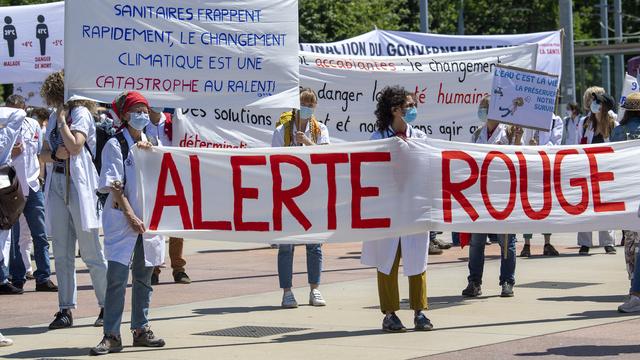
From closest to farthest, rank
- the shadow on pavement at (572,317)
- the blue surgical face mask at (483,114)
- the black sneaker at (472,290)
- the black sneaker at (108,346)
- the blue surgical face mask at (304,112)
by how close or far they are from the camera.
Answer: the black sneaker at (108,346)
the shadow on pavement at (572,317)
the blue surgical face mask at (304,112)
the black sneaker at (472,290)
the blue surgical face mask at (483,114)

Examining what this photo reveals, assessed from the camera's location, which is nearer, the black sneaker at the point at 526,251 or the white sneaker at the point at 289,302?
the white sneaker at the point at 289,302

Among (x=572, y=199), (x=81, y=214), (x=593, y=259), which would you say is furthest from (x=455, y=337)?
(x=593, y=259)

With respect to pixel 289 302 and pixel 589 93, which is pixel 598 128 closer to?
pixel 589 93

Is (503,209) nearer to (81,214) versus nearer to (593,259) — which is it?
(81,214)

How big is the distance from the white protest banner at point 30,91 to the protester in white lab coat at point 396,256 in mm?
10907

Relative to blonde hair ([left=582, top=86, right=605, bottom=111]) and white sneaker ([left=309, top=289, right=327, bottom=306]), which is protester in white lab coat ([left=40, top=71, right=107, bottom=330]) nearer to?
white sneaker ([left=309, top=289, right=327, bottom=306])

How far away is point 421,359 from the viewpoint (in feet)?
28.8

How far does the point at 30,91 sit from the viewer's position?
2075 centimetres

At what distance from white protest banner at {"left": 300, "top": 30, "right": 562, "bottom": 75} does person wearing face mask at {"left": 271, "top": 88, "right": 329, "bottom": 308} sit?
6.27m

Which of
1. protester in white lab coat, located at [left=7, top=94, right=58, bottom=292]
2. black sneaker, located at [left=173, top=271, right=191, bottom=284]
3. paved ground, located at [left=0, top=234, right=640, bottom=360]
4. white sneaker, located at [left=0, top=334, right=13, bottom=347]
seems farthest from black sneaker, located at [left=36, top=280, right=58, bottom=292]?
white sneaker, located at [left=0, top=334, right=13, bottom=347]

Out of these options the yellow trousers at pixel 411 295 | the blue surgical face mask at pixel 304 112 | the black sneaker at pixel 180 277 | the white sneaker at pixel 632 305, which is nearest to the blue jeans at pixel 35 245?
the black sneaker at pixel 180 277

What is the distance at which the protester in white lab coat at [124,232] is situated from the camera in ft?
30.5

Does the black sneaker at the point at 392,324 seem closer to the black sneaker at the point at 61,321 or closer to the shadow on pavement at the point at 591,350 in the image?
the shadow on pavement at the point at 591,350

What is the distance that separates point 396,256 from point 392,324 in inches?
20.4
